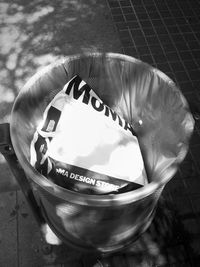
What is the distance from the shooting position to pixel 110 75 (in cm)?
154

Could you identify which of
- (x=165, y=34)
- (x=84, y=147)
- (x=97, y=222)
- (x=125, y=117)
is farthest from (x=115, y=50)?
(x=97, y=222)

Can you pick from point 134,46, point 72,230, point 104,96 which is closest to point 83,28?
point 134,46

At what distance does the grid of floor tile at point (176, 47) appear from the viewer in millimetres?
2180

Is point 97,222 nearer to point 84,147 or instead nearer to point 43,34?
point 84,147

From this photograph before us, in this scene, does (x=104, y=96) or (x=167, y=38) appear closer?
(x=104, y=96)

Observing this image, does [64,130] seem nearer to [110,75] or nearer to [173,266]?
[110,75]

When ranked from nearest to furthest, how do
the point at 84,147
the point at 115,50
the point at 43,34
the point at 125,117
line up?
the point at 84,147 < the point at 125,117 < the point at 115,50 < the point at 43,34

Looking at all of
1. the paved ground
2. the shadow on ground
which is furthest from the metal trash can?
the shadow on ground

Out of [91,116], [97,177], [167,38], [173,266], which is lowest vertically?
[173,266]

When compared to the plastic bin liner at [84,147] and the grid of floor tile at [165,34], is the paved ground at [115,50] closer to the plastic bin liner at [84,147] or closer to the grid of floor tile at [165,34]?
the grid of floor tile at [165,34]

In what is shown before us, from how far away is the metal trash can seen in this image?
1.17 metres

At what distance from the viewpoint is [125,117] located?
1.68m

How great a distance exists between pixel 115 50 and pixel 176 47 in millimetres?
620

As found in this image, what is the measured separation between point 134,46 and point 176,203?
1.60 metres
